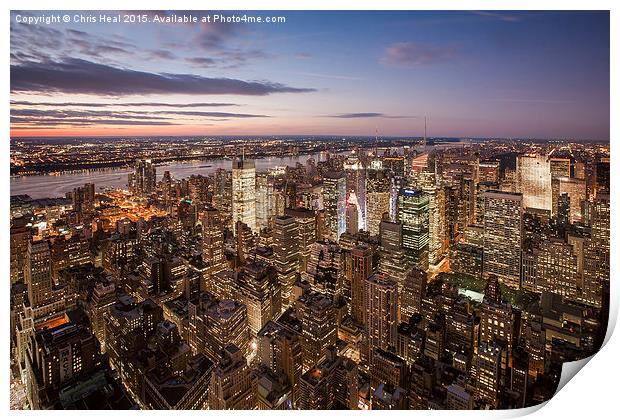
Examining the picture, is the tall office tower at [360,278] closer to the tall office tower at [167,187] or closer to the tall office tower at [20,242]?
the tall office tower at [167,187]

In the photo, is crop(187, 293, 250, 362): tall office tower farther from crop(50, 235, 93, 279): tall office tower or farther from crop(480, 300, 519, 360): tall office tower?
crop(480, 300, 519, 360): tall office tower

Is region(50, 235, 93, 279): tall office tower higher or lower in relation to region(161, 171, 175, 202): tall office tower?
lower

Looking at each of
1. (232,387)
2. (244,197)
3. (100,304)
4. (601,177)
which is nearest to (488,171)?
(601,177)

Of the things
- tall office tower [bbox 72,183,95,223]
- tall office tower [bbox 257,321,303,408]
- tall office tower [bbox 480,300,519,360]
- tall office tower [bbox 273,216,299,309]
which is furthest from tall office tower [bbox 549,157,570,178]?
tall office tower [bbox 72,183,95,223]

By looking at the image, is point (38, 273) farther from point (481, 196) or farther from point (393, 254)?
point (481, 196)

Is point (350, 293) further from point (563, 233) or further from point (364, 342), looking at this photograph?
point (563, 233)

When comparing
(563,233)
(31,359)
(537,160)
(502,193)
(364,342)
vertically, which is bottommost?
(364,342)

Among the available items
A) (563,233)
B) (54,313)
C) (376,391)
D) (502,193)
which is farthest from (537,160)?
(54,313)
